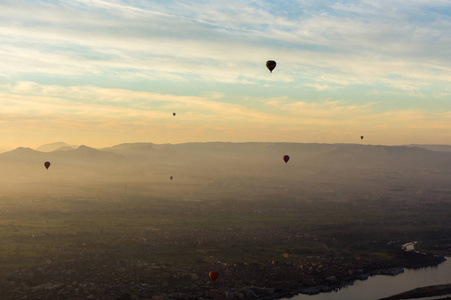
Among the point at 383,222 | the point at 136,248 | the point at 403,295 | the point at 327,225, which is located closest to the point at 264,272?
the point at 403,295

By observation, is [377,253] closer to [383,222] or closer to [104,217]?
[383,222]

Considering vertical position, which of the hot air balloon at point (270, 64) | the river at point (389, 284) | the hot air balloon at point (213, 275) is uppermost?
the hot air balloon at point (270, 64)

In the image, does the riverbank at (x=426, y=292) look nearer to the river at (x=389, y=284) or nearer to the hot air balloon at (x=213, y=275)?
the river at (x=389, y=284)

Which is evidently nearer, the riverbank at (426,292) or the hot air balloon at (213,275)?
the riverbank at (426,292)

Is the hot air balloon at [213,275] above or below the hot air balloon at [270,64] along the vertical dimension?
below

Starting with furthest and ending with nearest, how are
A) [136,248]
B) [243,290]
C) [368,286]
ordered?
[136,248] < [368,286] < [243,290]

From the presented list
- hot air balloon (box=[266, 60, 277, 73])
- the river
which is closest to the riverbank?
the river

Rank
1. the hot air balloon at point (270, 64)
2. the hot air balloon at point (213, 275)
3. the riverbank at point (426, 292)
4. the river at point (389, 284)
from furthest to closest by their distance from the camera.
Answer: the hot air balloon at point (270, 64) → the hot air balloon at point (213, 275) → the river at point (389, 284) → the riverbank at point (426, 292)

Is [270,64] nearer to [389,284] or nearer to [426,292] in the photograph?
[389,284]

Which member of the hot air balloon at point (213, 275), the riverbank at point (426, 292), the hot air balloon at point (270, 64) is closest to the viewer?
the riverbank at point (426, 292)

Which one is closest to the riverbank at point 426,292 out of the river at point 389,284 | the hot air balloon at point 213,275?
the river at point 389,284
